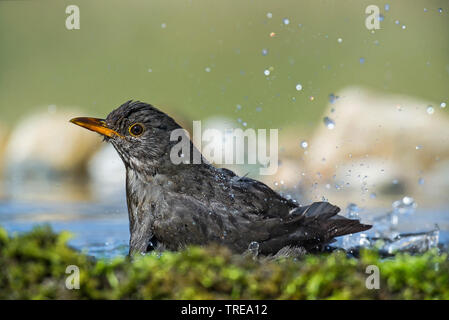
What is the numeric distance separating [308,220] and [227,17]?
33.6 ft

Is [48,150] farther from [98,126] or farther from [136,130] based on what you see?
[136,130]

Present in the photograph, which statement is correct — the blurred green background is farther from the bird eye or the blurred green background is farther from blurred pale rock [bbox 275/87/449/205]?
the bird eye

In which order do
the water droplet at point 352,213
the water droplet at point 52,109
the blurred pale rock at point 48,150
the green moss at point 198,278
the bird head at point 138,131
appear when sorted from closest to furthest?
the green moss at point 198,278
the bird head at point 138,131
the water droplet at point 352,213
the blurred pale rock at point 48,150
the water droplet at point 52,109

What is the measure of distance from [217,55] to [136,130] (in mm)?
9747

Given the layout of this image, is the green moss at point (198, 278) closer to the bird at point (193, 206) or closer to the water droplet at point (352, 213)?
the bird at point (193, 206)

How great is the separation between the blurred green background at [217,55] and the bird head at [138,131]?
553 centimetres

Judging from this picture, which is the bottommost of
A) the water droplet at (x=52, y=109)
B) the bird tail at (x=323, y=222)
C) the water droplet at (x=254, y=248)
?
the water droplet at (x=254, y=248)

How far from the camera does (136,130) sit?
4.89m

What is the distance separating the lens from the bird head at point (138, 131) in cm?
481

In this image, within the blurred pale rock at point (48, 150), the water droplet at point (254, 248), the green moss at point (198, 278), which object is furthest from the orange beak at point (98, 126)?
the blurred pale rock at point (48, 150)

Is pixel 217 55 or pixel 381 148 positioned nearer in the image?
pixel 381 148

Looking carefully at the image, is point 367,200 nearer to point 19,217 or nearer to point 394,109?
point 394,109

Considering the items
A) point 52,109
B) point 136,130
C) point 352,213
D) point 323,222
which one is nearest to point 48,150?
point 52,109
